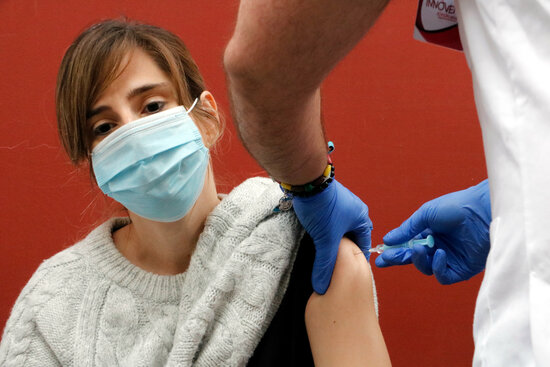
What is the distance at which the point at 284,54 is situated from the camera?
0.61 metres

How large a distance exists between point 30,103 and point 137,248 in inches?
30.2

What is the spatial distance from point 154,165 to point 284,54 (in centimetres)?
73

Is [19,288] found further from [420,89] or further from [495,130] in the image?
[495,130]

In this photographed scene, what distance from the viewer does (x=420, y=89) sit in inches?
70.6

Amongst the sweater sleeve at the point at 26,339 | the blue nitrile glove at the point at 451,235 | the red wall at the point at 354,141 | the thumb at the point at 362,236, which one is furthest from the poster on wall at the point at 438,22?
the sweater sleeve at the point at 26,339

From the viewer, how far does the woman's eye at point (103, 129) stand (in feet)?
4.42

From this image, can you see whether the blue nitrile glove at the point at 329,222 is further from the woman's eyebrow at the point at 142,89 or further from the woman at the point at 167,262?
the woman's eyebrow at the point at 142,89

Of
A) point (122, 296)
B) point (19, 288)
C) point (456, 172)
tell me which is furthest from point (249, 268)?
point (19, 288)

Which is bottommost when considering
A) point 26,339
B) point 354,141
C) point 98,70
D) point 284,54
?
point 26,339

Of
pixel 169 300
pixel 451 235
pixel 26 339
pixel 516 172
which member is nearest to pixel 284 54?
pixel 516 172

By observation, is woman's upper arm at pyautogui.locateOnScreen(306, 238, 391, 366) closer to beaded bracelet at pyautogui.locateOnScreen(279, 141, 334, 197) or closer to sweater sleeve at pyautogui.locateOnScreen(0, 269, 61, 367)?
beaded bracelet at pyautogui.locateOnScreen(279, 141, 334, 197)

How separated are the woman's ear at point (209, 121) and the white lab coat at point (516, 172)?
916 mm

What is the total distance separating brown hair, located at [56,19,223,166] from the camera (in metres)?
1.32

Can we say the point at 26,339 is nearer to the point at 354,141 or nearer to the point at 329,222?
the point at 329,222
